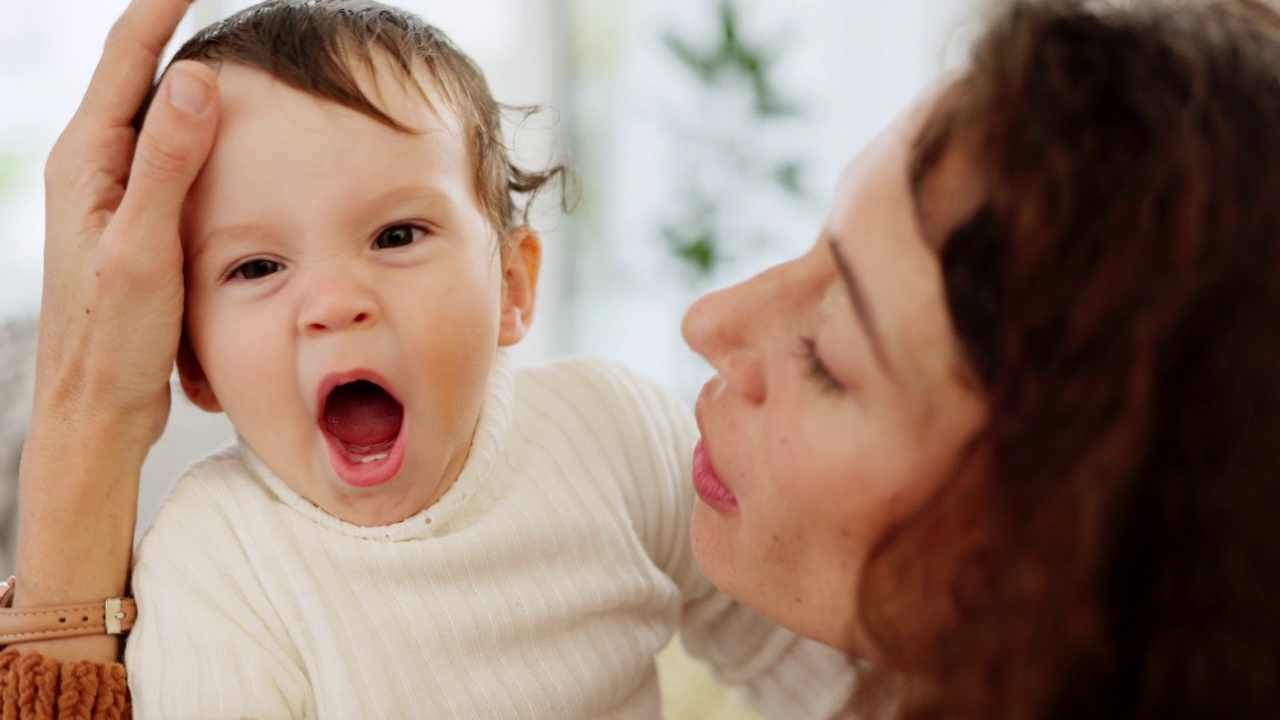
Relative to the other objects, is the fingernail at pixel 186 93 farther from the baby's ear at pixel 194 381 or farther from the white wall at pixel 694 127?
the white wall at pixel 694 127

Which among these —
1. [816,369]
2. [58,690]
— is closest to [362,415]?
[58,690]

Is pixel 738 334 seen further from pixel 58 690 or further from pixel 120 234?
pixel 58 690

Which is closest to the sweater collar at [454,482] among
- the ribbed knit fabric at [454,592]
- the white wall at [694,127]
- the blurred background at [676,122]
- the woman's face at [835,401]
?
the ribbed knit fabric at [454,592]

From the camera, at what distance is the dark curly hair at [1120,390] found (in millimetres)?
752

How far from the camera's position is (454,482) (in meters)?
1.17

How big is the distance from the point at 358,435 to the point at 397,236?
19 cm

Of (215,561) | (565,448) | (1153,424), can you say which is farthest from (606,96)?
(1153,424)

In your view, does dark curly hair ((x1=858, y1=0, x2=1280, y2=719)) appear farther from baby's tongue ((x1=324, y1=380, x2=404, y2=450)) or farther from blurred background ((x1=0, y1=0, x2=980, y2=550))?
blurred background ((x1=0, y1=0, x2=980, y2=550))

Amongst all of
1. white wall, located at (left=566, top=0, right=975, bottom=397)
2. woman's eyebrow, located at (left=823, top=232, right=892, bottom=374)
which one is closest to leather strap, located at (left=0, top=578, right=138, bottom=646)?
woman's eyebrow, located at (left=823, top=232, right=892, bottom=374)

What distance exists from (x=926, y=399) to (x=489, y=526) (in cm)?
51

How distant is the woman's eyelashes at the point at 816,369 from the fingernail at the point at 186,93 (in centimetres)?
56

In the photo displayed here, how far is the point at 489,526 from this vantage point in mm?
1174

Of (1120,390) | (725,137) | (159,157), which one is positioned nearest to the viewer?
(1120,390)

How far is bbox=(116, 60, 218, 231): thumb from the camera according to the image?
98 cm
